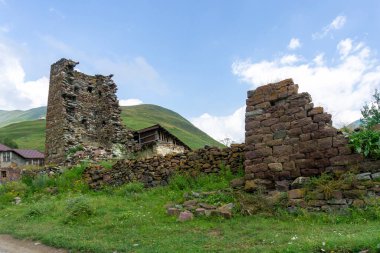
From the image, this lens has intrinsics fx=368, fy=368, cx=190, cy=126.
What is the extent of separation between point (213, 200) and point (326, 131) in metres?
3.78

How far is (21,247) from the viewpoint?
898 cm

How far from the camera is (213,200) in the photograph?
1095 cm

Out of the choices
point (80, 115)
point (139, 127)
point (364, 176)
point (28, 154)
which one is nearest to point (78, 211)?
point (364, 176)

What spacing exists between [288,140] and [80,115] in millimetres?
15420

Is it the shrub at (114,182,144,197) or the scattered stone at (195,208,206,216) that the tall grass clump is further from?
the scattered stone at (195,208,206,216)

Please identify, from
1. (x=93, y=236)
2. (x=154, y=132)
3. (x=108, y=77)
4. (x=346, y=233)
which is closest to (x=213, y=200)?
(x=93, y=236)

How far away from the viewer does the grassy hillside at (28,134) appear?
10226 cm

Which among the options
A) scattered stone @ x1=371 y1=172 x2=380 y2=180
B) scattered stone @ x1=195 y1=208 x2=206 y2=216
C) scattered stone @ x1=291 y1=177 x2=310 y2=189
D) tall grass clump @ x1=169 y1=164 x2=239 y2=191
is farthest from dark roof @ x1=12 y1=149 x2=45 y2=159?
scattered stone @ x1=371 y1=172 x2=380 y2=180

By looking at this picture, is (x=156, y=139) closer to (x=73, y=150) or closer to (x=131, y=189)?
(x=73, y=150)

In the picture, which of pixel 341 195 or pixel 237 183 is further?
pixel 237 183

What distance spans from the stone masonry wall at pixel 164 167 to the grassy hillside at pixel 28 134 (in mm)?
85687

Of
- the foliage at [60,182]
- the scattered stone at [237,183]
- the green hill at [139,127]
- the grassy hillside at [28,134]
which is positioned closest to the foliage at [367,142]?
the scattered stone at [237,183]

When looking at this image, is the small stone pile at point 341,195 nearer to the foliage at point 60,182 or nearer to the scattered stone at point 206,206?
the scattered stone at point 206,206

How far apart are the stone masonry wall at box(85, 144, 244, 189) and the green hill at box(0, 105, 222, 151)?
269 ft
